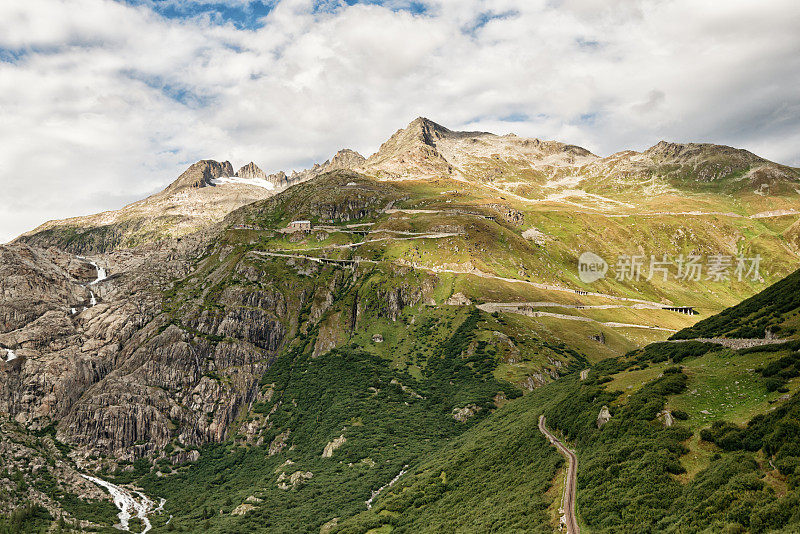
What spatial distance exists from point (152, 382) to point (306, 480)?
10668 cm

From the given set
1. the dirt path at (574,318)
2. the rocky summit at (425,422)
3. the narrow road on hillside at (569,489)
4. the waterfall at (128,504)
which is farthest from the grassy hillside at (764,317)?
the waterfall at (128,504)

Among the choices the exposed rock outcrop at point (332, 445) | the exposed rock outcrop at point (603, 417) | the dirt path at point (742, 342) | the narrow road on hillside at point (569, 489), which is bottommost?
the exposed rock outcrop at point (332, 445)

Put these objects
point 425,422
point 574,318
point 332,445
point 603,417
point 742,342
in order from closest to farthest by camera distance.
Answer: point 603,417 < point 742,342 < point 425,422 < point 332,445 < point 574,318

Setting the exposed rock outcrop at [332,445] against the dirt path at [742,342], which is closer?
the dirt path at [742,342]

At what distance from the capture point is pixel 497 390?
126 meters

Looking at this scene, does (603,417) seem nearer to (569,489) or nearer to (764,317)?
(569,489)

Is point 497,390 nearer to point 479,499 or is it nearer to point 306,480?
point 306,480

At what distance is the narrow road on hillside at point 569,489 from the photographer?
121 feet

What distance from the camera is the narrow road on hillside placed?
36.8m

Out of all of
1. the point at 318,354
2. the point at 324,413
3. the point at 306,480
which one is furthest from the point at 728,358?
the point at 318,354

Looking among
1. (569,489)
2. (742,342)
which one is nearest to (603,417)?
(569,489)

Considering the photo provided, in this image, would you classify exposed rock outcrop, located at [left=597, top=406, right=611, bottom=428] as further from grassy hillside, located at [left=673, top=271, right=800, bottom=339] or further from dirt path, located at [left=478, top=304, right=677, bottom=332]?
dirt path, located at [left=478, top=304, right=677, bottom=332]

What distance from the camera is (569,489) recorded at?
42750 millimetres

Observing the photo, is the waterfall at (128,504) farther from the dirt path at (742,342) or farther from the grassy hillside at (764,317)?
the grassy hillside at (764,317)
